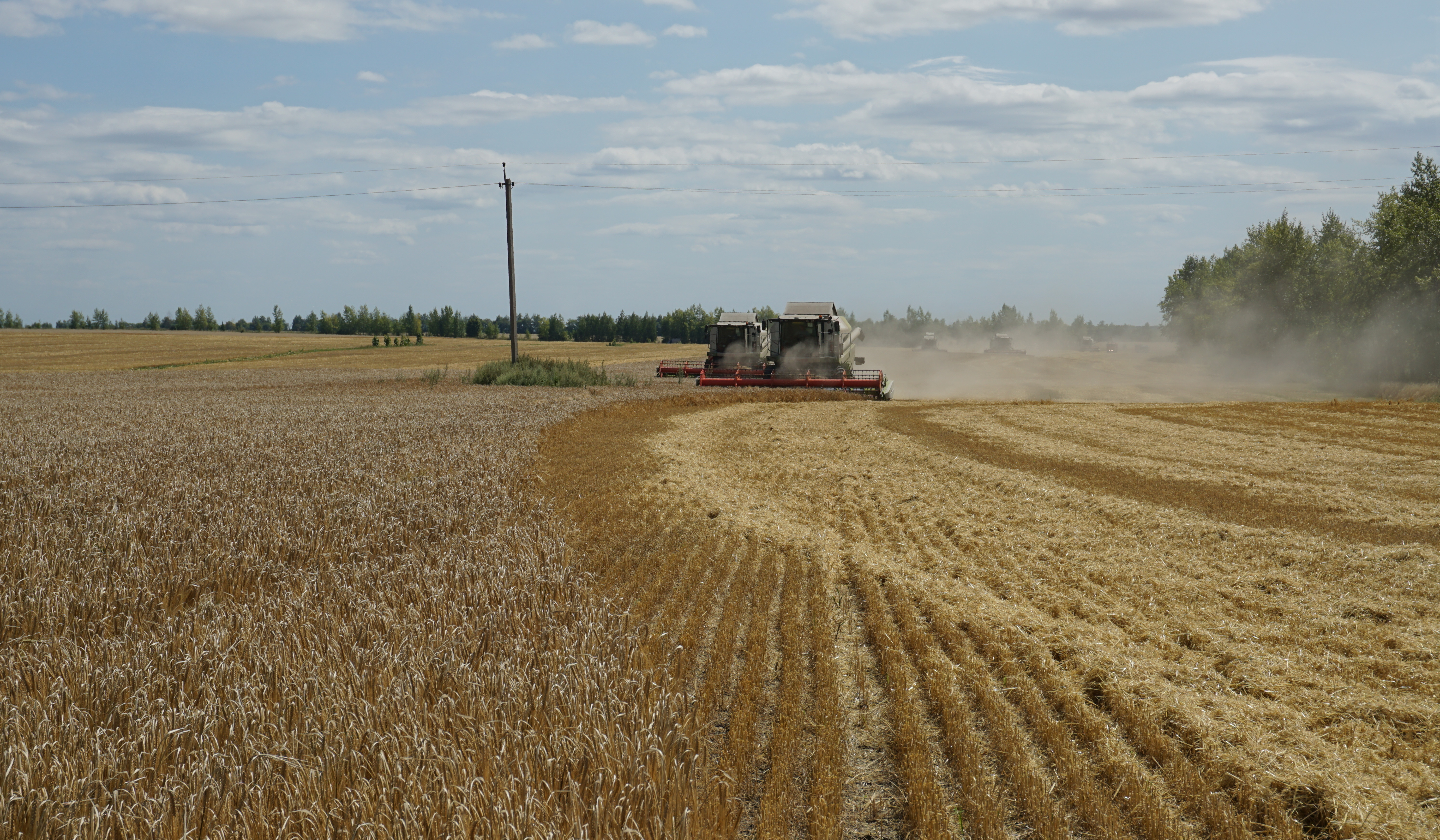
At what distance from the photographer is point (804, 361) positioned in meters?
31.9

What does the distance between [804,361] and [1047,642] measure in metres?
25.7

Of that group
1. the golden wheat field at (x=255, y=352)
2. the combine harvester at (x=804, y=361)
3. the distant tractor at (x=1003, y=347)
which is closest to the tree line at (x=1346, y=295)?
the distant tractor at (x=1003, y=347)

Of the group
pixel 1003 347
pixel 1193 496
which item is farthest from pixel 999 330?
pixel 1193 496

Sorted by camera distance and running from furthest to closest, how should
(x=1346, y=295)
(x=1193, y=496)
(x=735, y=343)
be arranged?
(x=1346, y=295), (x=735, y=343), (x=1193, y=496)

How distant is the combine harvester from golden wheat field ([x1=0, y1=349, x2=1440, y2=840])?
17.4 m

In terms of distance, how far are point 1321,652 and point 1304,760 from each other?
195cm

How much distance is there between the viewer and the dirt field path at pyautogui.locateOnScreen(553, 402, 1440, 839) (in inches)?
173

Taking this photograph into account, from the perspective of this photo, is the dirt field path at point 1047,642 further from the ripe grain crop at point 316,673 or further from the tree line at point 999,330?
the tree line at point 999,330

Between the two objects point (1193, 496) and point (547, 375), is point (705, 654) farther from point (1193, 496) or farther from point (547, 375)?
point (547, 375)

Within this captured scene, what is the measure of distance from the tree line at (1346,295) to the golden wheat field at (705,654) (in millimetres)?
32542

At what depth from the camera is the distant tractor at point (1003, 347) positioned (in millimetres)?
80312

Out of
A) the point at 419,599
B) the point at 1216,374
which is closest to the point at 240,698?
the point at 419,599

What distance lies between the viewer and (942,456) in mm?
16125

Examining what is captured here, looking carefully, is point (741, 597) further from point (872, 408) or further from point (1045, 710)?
point (872, 408)
